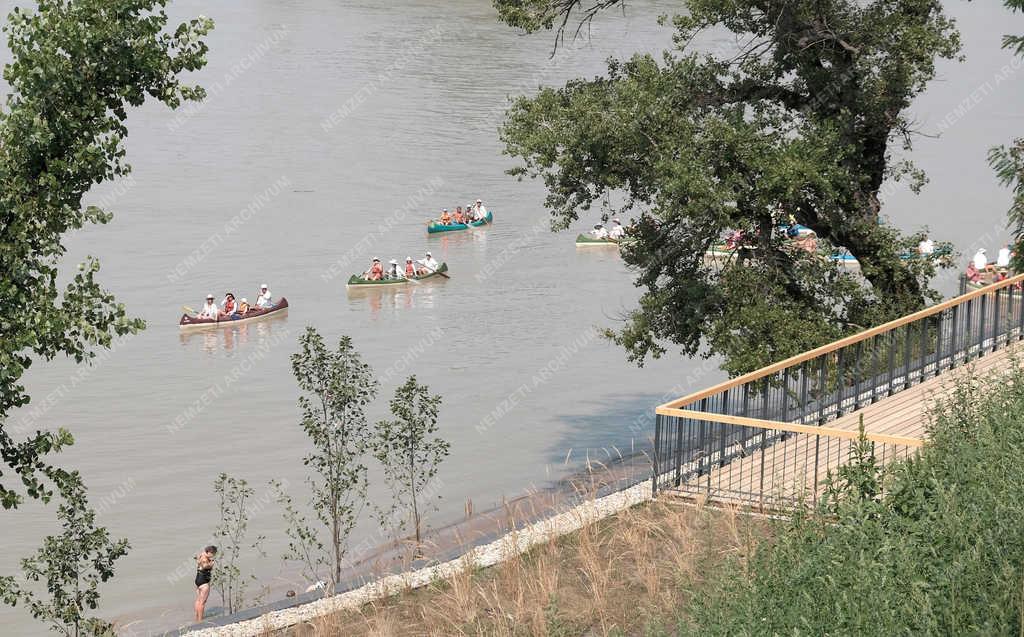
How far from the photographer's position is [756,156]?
21.5 metres

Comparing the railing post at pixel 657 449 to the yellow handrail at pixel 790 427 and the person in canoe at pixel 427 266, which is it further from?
the person in canoe at pixel 427 266

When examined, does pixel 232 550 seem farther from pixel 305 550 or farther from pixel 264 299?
pixel 264 299

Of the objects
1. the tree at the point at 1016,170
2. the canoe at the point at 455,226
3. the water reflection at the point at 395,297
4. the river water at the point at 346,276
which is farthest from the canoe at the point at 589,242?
the tree at the point at 1016,170

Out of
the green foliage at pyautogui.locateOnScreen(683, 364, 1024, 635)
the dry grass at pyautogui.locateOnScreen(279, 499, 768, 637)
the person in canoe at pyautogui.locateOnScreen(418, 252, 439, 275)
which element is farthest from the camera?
the person in canoe at pyautogui.locateOnScreen(418, 252, 439, 275)

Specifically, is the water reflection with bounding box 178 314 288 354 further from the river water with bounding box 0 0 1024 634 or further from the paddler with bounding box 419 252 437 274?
the paddler with bounding box 419 252 437 274

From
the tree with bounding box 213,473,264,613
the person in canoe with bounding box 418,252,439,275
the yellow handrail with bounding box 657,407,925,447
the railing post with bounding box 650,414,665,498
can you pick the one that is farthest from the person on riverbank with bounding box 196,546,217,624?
the person in canoe with bounding box 418,252,439,275

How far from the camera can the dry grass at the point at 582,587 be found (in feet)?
42.4

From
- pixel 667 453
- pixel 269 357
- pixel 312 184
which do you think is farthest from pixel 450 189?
pixel 667 453

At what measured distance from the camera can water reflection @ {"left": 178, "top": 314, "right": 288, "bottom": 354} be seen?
42.4m

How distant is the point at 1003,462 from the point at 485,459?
68.8 ft

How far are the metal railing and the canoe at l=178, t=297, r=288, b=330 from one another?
27.8 meters

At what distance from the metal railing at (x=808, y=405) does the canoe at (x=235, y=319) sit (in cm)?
2779

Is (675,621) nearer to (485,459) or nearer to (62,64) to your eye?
(62,64)

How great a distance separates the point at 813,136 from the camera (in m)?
21.8
